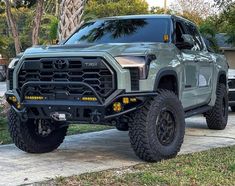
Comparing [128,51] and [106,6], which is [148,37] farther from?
[106,6]

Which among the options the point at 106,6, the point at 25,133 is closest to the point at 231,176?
the point at 25,133

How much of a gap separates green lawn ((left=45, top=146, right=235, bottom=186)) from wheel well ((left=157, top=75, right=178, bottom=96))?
103cm

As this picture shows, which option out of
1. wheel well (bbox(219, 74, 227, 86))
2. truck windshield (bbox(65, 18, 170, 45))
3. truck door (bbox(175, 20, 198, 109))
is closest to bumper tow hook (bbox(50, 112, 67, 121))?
truck windshield (bbox(65, 18, 170, 45))

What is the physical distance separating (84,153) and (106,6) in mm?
36632

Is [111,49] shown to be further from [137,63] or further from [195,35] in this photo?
[195,35]

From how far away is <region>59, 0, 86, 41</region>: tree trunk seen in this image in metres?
11.1

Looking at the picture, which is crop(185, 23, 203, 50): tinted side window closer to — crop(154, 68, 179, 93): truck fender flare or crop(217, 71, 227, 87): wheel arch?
crop(217, 71, 227, 87): wheel arch

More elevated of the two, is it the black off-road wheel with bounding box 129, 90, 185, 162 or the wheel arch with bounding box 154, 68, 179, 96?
the wheel arch with bounding box 154, 68, 179, 96

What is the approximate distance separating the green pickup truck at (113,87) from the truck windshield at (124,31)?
2 centimetres

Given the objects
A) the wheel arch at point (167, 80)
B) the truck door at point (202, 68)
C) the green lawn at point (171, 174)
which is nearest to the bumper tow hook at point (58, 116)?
the green lawn at point (171, 174)

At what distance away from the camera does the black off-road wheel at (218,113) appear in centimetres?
1009

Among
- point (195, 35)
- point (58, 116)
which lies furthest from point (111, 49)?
point (195, 35)

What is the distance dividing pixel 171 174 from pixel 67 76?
180 cm

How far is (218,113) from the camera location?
1016 cm
